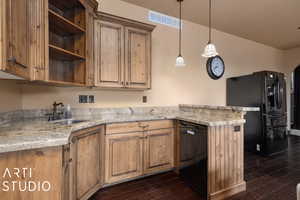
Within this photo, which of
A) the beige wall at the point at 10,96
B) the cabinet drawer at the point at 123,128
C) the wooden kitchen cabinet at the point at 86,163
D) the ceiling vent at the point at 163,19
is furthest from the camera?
the ceiling vent at the point at 163,19

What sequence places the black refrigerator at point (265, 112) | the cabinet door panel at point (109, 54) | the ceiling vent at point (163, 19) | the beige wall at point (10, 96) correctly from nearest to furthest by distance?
the beige wall at point (10, 96) < the cabinet door panel at point (109, 54) < the ceiling vent at point (163, 19) < the black refrigerator at point (265, 112)

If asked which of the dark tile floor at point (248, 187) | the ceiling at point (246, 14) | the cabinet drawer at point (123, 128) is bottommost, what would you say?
the dark tile floor at point (248, 187)

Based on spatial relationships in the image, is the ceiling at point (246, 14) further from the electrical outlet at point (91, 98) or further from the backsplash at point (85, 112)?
the backsplash at point (85, 112)

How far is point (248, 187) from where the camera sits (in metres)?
2.13

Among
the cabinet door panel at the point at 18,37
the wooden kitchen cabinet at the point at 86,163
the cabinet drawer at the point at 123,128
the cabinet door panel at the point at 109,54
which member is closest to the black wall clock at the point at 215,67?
the cabinet door panel at the point at 109,54

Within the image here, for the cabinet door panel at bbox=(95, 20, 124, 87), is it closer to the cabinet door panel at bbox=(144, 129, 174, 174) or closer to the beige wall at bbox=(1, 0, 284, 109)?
the beige wall at bbox=(1, 0, 284, 109)

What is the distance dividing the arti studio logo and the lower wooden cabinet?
3.27 ft

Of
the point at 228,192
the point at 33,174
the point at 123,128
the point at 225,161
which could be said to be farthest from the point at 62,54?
the point at 228,192

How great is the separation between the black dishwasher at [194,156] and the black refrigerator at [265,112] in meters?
2.11

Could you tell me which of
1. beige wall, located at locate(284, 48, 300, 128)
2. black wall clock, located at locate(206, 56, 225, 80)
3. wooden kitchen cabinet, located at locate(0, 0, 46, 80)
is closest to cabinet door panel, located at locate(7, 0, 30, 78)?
wooden kitchen cabinet, located at locate(0, 0, 46, 80)

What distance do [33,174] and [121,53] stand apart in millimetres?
1861

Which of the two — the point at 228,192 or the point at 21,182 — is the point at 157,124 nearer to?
the point at 228,192

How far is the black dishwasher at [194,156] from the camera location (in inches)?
74.2

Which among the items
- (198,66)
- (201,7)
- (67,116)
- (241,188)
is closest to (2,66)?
(67,116)
